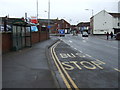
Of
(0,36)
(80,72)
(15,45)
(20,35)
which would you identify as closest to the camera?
(80,72)

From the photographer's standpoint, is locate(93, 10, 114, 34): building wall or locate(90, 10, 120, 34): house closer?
locate(90, 10, 120, 34): house

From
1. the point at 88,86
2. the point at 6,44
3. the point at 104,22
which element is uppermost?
the point at 104,22

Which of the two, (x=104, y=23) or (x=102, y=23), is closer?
(x=104, y=23)

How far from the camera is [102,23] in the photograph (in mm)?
77938

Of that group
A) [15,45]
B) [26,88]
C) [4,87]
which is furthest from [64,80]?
[15,45]

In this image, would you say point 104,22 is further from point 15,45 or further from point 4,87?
point 4,87

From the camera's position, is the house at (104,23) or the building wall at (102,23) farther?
the building wall at (102,23)

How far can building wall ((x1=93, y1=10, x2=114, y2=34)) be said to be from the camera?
252ft

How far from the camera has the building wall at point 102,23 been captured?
76.9 m

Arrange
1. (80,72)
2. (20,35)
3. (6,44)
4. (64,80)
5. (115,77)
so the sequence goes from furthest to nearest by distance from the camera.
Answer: (20,35) → (6,44) → (80,72) → (115,77) → (64,80)

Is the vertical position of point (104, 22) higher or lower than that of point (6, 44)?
higher

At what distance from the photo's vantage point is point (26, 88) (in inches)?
216

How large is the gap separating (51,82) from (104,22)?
75.0m

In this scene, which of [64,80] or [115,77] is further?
[115,77]
